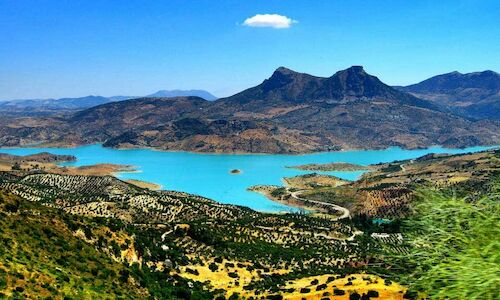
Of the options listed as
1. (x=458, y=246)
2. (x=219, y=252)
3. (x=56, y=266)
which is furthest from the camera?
(x=219, y=252)

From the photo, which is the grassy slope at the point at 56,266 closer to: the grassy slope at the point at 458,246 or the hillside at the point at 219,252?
the hillside at the point at 219,252

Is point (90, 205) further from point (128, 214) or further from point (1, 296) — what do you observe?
point (1, 296)

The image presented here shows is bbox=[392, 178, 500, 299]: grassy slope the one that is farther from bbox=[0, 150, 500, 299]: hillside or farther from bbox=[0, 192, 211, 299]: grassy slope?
bbox=[0, 192, 211, 299]: grassy slope

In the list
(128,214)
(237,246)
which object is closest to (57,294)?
(237,246)

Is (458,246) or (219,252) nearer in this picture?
(458,246)

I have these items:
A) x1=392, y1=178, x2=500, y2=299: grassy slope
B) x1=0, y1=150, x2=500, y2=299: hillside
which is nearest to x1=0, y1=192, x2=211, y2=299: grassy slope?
x1=0, y1=150, x2=500, y2=299: hillside

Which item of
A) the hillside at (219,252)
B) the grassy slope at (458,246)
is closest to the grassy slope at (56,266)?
the hillside at (219,252)

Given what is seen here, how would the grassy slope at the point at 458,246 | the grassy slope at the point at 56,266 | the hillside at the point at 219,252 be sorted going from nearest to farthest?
the grassy slope at the point at 458,246 → the hillside at the point at 219,252 → the grassy slope at the point at 56,266

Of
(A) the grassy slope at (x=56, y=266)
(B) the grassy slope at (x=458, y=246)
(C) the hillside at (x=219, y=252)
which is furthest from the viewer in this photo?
(A) the grassy slope at (x=56, y=266)

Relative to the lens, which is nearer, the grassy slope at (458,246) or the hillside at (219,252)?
the grassy slope at (458,246)

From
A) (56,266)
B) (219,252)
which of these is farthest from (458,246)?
(219,252)

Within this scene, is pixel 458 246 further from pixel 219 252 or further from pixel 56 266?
pixel 219 252
